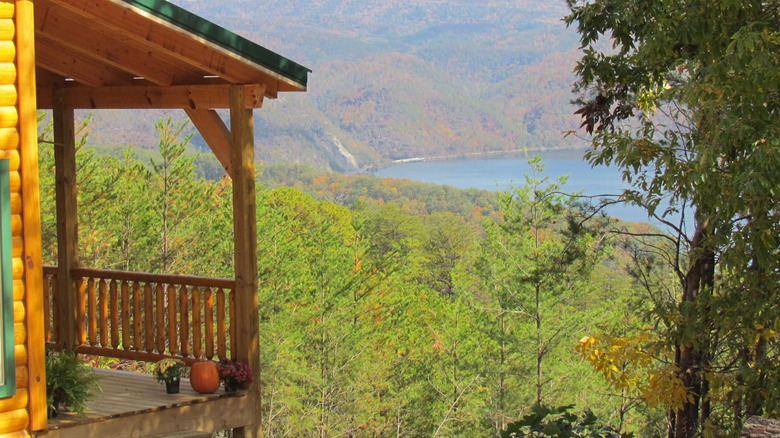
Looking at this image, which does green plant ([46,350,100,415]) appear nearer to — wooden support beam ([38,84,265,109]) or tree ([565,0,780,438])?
wooden support beam ([38,84,265,109])

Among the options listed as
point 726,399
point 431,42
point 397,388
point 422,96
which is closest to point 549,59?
point 422,96

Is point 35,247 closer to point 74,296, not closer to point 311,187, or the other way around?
point 74,296

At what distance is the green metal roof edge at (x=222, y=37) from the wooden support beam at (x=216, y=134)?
0.59m

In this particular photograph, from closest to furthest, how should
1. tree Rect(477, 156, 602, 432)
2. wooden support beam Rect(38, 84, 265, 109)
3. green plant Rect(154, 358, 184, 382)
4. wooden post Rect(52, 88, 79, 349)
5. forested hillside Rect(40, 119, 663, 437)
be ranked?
green plant Rect(154, 358, 184, 382), wooden support beam Rect(38, 84, 265, 109), wooden post Rect(52, 88, 79, 349), tree Rect(477, 156, 602, 432), forested hillside Rect(40, 119, 663, 437)

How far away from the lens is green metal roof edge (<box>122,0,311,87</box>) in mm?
4691

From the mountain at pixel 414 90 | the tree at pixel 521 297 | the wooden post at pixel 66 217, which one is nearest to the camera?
the wooden post at pixel 66 217

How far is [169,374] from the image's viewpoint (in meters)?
5.45

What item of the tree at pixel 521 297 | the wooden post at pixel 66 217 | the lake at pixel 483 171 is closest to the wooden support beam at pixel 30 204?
the wooden post at pixel 66 217

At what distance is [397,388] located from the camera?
24812 mm

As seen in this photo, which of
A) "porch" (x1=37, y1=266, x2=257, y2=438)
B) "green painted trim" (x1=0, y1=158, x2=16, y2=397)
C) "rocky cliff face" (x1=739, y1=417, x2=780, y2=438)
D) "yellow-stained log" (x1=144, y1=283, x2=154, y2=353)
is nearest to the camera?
"rocky cliff face" (x1=739, y1=417, x2=780, y2=438)

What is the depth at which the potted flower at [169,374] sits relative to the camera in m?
5.45

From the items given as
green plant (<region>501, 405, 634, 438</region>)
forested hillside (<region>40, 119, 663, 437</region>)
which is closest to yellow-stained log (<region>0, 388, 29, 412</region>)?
green plant (<region>501, 405, 634, 438</region>)

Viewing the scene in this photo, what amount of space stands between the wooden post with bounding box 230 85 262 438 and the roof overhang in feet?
0.49

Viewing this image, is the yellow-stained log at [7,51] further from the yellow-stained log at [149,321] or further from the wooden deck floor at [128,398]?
the yellow-stained log at [149,321]
